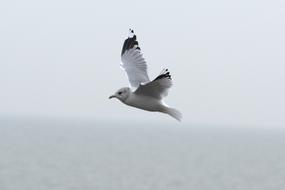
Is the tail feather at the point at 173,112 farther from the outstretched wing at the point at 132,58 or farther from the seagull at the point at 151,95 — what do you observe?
the outstretched wing at the point at 132,58

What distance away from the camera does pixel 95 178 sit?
106 metres

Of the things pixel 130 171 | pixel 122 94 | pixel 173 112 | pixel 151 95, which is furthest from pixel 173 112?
pixel 130 171

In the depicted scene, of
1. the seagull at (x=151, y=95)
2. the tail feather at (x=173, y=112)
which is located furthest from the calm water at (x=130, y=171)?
the seagull at (x=151, y=95)

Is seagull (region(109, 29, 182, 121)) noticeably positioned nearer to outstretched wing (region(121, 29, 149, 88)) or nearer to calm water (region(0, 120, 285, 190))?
outstretched wing (region(121, 29, 149, 88))

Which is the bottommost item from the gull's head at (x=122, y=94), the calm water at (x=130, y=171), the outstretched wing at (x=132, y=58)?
the gull's head at (x=122, y=94)

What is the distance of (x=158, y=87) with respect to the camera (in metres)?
12.8

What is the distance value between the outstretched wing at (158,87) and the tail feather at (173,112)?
1.12 feet

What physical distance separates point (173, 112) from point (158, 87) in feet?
3.19

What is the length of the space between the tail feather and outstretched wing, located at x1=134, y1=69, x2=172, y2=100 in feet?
1.12

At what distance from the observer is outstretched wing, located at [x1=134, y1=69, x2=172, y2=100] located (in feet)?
40.2

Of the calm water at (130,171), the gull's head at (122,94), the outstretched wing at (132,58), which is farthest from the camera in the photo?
the calm water at (130,171)

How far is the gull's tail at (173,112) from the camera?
13.4m

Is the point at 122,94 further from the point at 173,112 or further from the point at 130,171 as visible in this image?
the point at 130,171

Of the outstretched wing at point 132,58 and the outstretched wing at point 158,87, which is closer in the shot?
the outstretched wing at point 158,87
